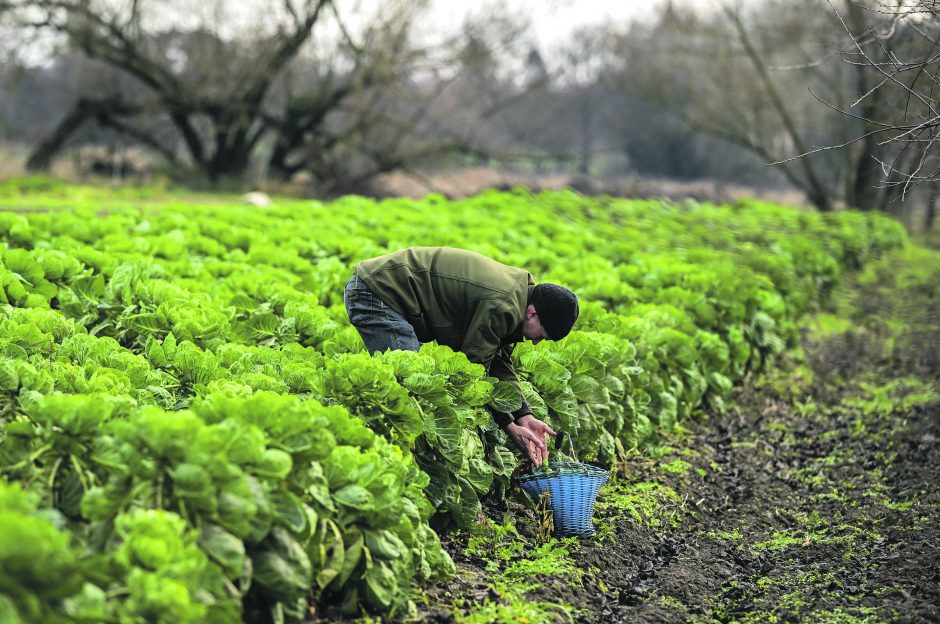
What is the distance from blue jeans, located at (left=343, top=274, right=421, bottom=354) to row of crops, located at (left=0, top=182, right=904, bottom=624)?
0.27 meters

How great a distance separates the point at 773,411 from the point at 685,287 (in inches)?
54.4

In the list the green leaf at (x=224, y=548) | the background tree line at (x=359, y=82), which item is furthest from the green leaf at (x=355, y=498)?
the background tree line at (x=359, y=82)

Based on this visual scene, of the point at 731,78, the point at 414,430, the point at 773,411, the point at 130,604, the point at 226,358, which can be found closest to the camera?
the point at 130,604

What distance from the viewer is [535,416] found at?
5.16m

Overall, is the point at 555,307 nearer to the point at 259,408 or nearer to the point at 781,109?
the point at 259,408

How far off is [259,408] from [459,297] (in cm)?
161

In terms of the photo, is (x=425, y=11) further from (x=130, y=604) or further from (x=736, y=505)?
(x=130, y=604)

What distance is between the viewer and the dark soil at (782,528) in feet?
14.1

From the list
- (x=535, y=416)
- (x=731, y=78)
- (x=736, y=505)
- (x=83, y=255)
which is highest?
(x=731, y=78)

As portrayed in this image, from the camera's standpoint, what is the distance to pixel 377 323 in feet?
A: 16.5

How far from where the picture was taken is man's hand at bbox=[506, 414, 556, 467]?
15.6ft

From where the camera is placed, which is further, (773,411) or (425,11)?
(425,11)

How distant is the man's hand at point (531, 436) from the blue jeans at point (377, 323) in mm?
680

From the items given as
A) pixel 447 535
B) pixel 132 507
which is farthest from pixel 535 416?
pixel 132 507
